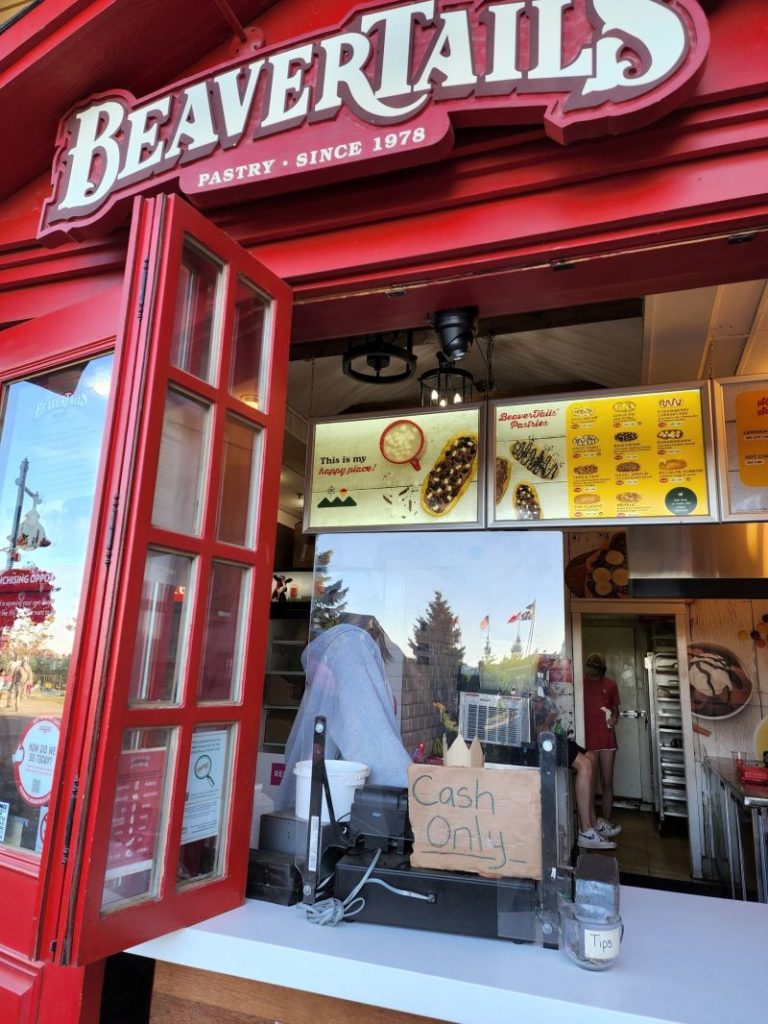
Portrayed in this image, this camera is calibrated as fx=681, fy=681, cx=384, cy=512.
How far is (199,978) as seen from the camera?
1.67m

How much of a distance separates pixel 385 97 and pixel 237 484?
1194 millimetres

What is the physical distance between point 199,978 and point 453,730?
1017 mm

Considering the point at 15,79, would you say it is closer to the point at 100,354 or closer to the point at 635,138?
the point at 100,354

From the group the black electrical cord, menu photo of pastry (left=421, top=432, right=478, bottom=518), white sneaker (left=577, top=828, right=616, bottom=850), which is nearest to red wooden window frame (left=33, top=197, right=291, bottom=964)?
the black electrical cord

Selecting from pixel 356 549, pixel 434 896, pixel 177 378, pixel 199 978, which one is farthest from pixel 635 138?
pixel 199 978

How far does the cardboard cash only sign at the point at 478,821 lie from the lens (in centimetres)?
158

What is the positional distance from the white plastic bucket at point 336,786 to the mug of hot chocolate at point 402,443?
1717 millimetres

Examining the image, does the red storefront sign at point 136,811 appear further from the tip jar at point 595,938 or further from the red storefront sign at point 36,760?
the tip jar at point 595,938

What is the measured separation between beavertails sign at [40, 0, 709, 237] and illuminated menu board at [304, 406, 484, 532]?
5.00 ft

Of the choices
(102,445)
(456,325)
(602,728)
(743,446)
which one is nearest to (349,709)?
(102,445)

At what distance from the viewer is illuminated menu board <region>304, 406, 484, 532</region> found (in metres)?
3.30

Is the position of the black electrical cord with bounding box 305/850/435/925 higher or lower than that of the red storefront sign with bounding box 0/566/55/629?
lower

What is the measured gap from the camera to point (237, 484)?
6.35ft

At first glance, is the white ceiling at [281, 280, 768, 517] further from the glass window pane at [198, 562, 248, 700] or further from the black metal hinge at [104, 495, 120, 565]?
the black metal hinge at [104, 495, 120, 565]
